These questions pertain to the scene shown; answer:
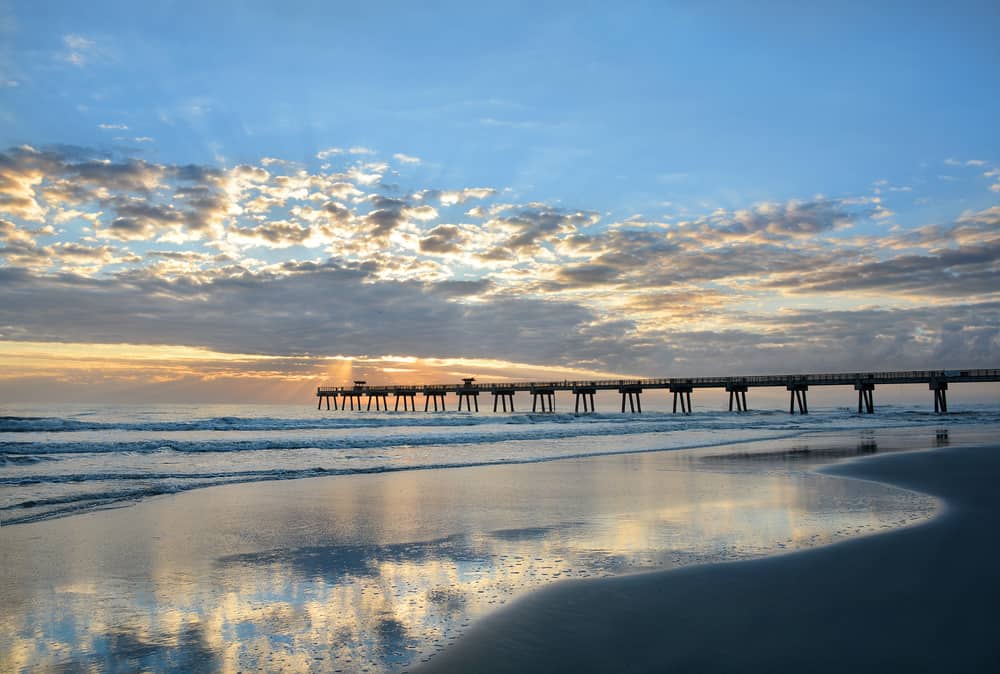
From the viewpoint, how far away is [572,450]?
24641 mm

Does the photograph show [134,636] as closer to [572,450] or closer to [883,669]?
[883,669]

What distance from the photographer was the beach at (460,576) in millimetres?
4855

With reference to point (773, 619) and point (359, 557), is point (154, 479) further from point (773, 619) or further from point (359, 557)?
point (773, 619)

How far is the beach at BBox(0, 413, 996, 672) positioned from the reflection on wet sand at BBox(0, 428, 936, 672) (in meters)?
0.03

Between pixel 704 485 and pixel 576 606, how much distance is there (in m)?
8.89

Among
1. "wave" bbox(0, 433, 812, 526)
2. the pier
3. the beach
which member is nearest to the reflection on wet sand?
the beach

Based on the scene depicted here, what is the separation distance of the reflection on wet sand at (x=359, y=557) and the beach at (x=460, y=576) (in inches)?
1.3

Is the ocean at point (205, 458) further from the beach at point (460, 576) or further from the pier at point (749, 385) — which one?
the pier at point (749, 385)

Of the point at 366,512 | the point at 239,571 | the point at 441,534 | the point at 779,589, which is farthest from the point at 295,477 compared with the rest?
the point at 779,589

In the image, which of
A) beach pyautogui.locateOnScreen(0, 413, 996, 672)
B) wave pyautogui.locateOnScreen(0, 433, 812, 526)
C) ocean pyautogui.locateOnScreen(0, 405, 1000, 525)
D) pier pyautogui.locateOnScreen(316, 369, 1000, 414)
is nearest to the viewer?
beach pyautogui.locateOnScreen(0, 413, 996, 672)

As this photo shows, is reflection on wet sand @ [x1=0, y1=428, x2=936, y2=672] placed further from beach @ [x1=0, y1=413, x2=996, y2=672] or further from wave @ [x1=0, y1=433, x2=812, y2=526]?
wave @ [x1=0, y1=433, x2=812, y2=526]

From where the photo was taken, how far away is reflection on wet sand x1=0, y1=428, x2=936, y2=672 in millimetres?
4988

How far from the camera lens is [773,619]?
5.46 metres

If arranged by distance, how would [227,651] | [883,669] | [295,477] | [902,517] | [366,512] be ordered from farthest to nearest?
1. [295,477]
2. [366,512]
3. [902,517]
4. [227,651]
5. [883,669]
